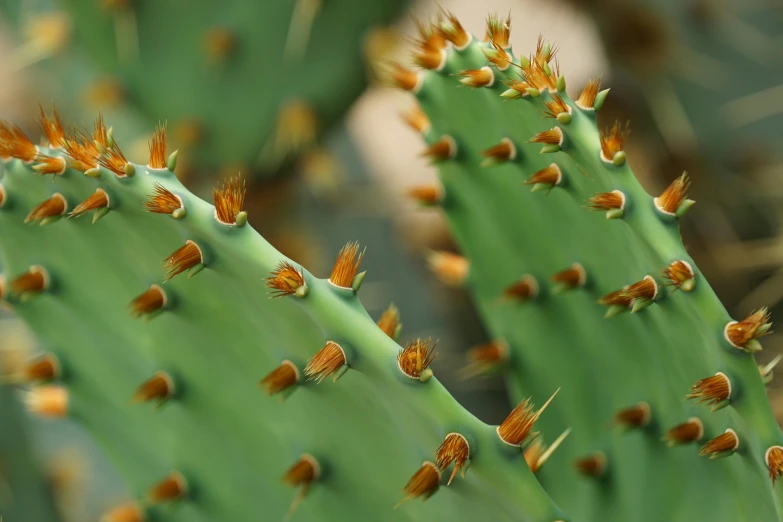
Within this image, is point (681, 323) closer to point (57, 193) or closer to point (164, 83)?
point (57, 193)

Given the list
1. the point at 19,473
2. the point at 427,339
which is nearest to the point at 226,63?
the point at 19,473

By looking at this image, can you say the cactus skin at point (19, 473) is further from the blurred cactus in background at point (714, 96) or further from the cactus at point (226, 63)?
the blurred cactus in background at point (714, 96)

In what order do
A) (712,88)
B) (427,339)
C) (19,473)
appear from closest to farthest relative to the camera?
(427,339), (19,473), (712,88)

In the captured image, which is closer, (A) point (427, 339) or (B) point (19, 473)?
(A) point (427, 339)

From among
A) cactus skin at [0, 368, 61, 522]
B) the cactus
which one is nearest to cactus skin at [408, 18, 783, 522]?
the cactus

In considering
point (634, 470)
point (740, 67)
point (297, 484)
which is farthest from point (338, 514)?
point (740, 67)

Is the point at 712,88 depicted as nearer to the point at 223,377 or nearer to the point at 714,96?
the point at 714,96

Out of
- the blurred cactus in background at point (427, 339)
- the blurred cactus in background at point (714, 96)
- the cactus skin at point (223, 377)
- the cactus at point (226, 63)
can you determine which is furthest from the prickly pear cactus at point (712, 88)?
the cactus skin at point (223, 377)
